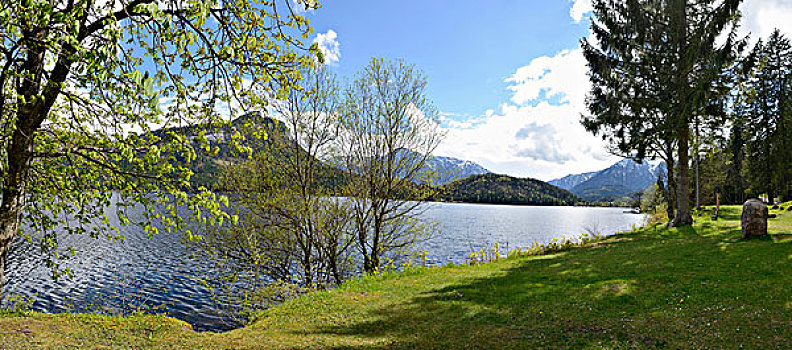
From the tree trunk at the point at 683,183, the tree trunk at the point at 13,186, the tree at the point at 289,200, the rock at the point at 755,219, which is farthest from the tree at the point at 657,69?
the tree trunk at the point at 13,186

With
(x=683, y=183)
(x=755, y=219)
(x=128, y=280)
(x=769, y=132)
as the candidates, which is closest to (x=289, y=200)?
(x=128, y=280)

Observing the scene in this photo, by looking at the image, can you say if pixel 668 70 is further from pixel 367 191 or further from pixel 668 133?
pixel 367 191

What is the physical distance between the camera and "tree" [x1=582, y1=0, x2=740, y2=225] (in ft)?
61.7

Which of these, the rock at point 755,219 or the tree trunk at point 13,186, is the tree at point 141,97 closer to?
the tree trunk at point 13,186

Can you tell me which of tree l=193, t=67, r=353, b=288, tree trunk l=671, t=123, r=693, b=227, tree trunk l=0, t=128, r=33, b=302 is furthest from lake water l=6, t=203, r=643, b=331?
tree trunk l=0, t=128, r=33, b=302

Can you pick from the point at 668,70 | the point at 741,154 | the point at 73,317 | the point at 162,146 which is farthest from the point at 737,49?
the point at 741,154

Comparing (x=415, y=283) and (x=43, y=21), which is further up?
(x=43, y=21)

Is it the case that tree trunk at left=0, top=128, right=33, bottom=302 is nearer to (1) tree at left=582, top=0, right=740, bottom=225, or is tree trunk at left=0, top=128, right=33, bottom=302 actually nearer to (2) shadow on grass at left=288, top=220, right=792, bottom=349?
(2) shadow on grass at left=288, top=220, right=792, bottom=349

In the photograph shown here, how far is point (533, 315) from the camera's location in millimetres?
8164

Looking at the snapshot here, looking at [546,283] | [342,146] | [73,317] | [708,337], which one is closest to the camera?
[708,337]

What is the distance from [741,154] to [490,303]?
54.5m

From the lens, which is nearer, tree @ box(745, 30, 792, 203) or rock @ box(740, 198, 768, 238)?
rock @ box(740, 198, 768, 238)

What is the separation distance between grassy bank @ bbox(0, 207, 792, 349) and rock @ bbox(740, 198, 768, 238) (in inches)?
33.9

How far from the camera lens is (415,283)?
42.1 ft
